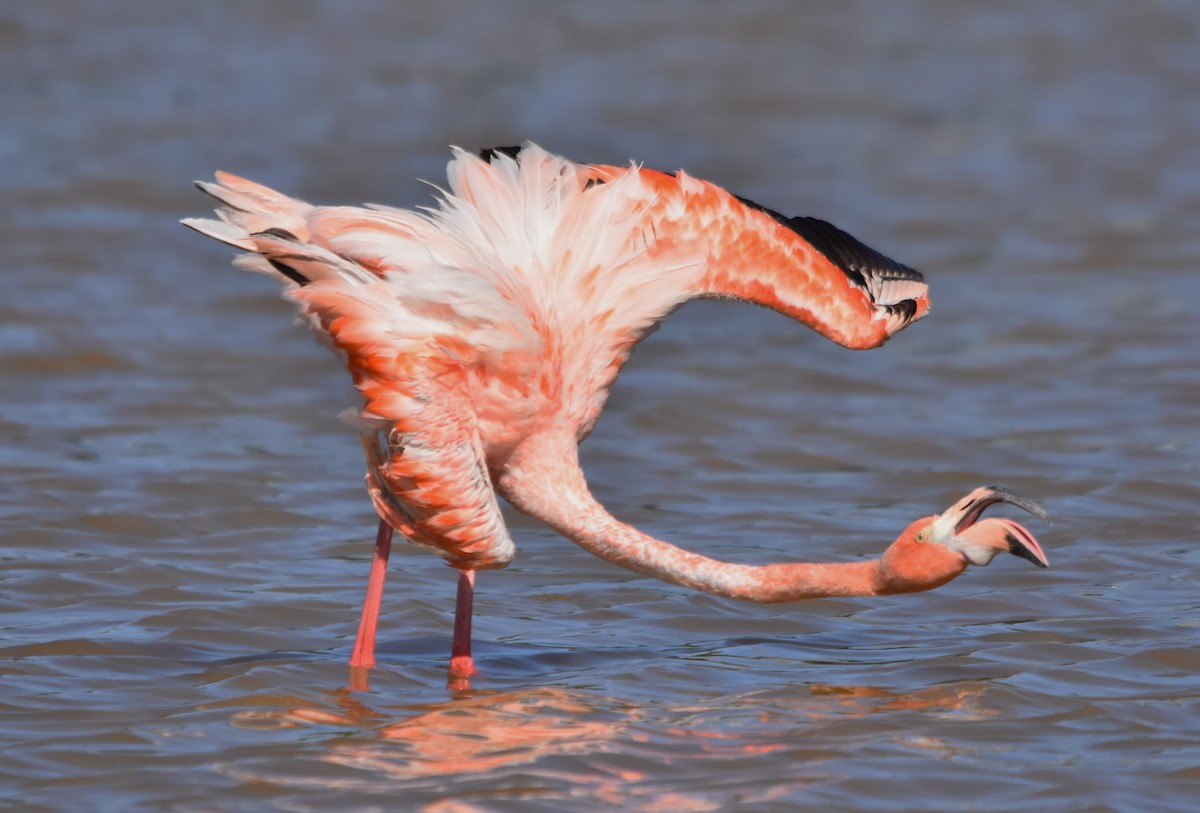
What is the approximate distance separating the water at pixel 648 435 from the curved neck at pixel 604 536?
492 mm

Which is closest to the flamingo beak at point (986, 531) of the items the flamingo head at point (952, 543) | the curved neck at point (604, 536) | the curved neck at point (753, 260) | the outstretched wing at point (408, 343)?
the flamingo head at point (952, 543)

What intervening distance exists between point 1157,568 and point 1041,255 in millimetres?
6522

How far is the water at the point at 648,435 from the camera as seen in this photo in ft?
23.4

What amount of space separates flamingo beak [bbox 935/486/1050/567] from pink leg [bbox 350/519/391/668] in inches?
91.5

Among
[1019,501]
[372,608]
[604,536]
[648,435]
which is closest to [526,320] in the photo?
[604,536]

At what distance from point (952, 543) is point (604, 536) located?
1.46 meters

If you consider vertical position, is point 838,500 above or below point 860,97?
below

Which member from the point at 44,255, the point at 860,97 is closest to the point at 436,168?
the point at 44,255

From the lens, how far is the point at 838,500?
11.1m

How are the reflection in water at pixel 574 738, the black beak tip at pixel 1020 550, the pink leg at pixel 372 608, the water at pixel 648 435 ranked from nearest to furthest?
the reflection in water at pixel 574 738 < the black beak tip at pixel 1020 550 < the water at pixel 648 435 < the pink leg at pixel 372 608

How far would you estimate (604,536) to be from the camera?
25.6ft

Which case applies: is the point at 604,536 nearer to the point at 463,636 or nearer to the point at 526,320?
the point at 463,636

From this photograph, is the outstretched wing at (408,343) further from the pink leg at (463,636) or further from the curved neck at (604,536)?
the pink leg at (463,636)

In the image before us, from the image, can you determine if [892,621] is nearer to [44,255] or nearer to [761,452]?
[761,452]
